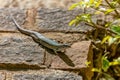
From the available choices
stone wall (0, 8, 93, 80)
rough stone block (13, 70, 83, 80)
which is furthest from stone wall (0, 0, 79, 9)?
rough stone block (13, 70, 83, 80)

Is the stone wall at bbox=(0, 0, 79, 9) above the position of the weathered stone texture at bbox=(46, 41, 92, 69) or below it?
above

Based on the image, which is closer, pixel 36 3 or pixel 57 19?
pixel 57 19

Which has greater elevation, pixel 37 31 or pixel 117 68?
pixel 37 31

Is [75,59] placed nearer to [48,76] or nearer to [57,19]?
[48,76]

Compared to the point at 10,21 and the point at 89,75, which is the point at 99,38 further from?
the point at 10,21

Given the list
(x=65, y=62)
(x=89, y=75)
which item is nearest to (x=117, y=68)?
(x=89, y=75)

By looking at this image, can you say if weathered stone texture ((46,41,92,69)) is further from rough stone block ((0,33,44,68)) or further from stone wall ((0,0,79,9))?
stone wall ((0,0,79,9))

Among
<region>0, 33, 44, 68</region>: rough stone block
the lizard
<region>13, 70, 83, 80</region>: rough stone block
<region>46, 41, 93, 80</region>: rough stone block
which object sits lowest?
<region>13, 70, 83, 80</region>: rough stone block

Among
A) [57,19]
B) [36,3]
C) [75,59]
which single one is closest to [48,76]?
[75,59]
